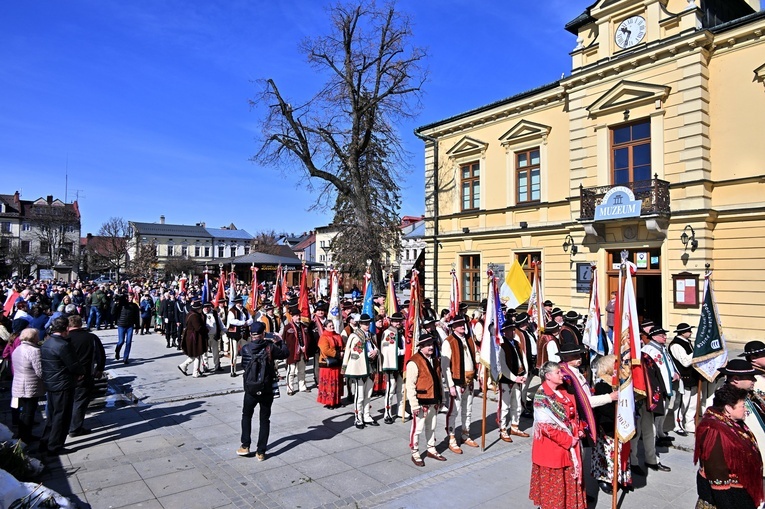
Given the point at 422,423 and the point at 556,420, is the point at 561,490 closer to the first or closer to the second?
the point at 556,420

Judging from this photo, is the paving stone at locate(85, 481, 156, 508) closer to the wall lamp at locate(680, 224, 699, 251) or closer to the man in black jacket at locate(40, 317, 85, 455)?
the man in black jacket at locate(40, 317, 85, 455)

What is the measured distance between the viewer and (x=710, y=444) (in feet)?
13.0

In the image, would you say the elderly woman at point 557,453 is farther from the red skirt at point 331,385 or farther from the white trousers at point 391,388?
the red skirt at point 331,385

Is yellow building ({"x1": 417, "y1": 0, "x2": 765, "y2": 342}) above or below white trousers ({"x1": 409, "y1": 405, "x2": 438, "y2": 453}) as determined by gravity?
above

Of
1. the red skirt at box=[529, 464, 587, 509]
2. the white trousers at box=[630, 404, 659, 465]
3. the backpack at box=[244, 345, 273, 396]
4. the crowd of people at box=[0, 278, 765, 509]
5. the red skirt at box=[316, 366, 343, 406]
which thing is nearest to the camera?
the crowd of people at box=[0, 278, 765, 509]

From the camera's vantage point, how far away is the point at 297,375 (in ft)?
37.4

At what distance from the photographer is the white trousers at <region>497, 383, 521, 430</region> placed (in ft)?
26.0

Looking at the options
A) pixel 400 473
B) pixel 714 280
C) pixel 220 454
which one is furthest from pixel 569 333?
pixel 714 280

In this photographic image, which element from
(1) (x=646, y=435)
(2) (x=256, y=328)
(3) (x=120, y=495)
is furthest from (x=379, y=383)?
(3) (x=120, y=495)

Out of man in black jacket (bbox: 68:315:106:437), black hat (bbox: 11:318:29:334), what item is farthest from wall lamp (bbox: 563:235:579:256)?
black hat (bbox: 11:318:29:334)

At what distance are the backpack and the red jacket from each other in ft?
12.3

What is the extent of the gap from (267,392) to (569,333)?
5584 millimetres

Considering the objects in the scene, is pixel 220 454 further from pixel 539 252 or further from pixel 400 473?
pixel 539 252

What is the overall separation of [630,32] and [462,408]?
52.3 feet
